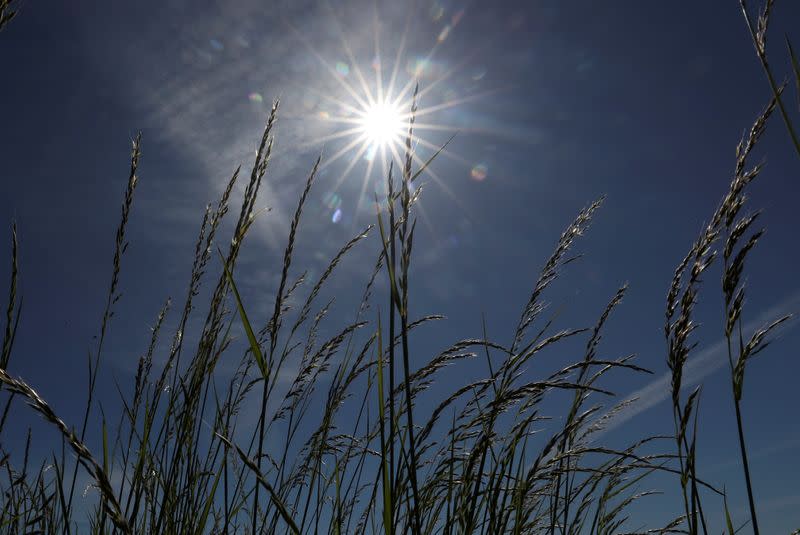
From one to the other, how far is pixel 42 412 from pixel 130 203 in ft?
5.55

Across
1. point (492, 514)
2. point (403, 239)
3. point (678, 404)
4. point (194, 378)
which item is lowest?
point (492, 514)

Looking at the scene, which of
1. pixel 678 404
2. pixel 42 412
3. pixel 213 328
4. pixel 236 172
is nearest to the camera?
pixel 42 412

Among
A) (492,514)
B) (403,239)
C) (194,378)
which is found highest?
(194,378)

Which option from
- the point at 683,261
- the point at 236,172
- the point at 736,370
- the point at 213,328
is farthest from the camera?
the point at 236,172

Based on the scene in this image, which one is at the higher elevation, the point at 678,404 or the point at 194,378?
the point at 194,378

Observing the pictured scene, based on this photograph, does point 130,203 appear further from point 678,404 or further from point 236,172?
point 678,404

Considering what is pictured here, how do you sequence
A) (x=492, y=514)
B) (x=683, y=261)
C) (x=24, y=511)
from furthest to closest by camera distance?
1. (x=24, y=511)
2. (x=492, y=514)
3. (x=683, y=261)

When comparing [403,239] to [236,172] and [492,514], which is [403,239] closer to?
[492,514]

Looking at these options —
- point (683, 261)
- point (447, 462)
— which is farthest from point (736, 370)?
point (447, 462)

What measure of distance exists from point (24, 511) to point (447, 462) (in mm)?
2231

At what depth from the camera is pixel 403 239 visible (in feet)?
4.12

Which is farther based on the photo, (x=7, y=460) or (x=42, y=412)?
(x=7, y=460)

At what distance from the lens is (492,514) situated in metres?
1.84

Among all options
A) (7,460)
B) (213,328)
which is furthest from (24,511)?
(213,328)
